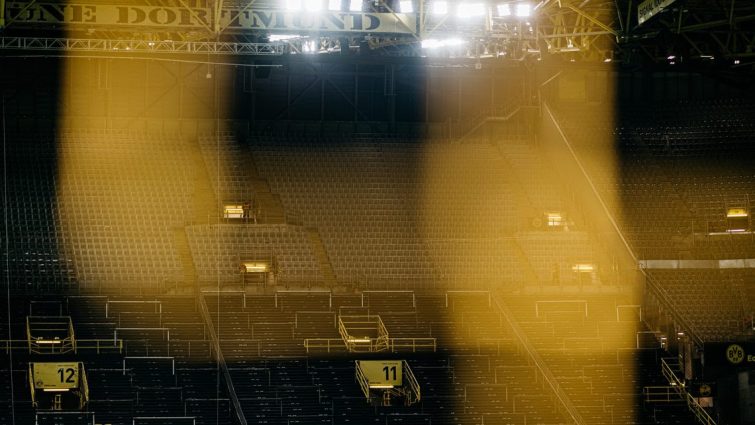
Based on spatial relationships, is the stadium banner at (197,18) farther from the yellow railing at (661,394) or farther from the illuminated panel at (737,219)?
the illuminated panel at (737,219)

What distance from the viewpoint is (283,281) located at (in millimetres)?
35344

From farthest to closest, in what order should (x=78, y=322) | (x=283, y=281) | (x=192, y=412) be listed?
(x=283, y=281) → (x=78, y=322) → (x=192, y=412)

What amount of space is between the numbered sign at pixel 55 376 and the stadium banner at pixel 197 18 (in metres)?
8.58

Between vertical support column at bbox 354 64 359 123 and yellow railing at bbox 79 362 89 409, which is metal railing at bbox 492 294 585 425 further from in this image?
yellow railing at bbox 79 362 89 409

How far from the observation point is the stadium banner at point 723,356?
32.2 meters

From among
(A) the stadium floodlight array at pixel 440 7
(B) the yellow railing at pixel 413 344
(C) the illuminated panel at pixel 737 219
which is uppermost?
(A) the stadium floodlight array at pixel 440 7

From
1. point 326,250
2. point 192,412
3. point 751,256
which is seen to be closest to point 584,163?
point 751,256

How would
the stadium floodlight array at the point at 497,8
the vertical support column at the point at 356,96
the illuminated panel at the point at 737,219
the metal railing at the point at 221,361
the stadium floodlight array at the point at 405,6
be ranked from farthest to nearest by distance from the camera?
1. the vertical support column at the point at 356,96
2. the illuminated panel at the point at 737,219
3. the stadium floodlight array at the point at 405,6
4. the stadium floodlight array at the point at 497,8
5. the metal railing at the point at 221,361

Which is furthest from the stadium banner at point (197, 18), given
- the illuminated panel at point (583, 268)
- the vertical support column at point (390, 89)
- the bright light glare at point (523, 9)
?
the vertical support column at point (390, 89)

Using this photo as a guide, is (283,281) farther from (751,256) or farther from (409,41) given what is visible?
(751,256)

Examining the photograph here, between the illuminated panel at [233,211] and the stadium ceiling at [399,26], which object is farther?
the illuminated panel at [233,211]

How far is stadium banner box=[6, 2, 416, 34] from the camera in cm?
3038

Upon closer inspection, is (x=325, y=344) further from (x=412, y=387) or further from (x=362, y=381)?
(x=412, y=387)

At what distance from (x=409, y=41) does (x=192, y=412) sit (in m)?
11.6
